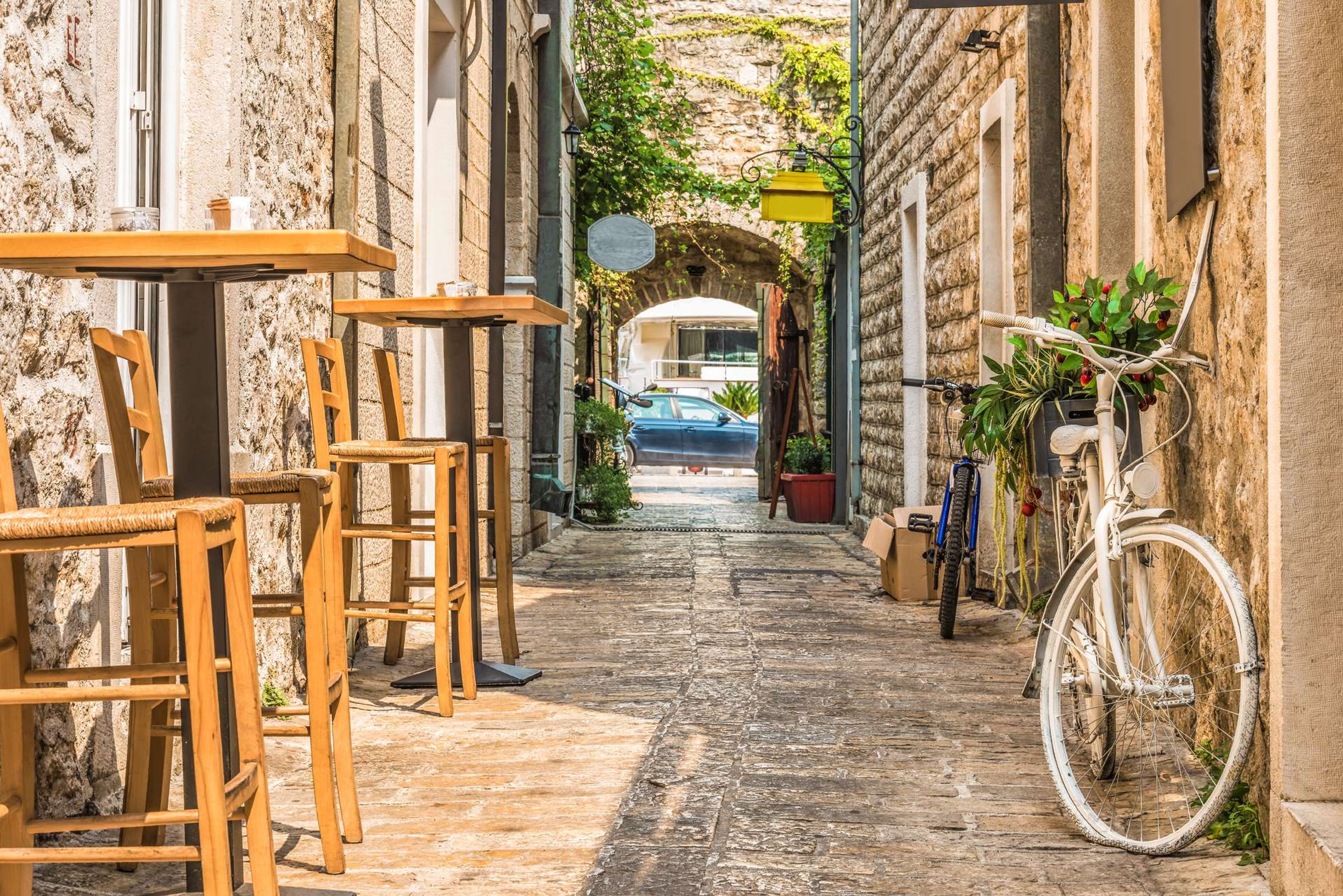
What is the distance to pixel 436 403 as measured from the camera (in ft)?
23.3

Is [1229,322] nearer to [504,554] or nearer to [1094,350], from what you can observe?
[1094,350]

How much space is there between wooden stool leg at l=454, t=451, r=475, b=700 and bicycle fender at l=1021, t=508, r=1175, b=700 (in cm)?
190

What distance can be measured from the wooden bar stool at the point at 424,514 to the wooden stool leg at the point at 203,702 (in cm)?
279

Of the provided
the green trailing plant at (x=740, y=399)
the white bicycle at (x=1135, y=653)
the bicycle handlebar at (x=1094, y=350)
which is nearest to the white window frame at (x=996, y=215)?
the white bicycle at (x=1135, y=653)

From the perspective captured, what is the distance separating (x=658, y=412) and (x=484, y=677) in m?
16.8

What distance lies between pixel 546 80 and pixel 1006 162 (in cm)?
548

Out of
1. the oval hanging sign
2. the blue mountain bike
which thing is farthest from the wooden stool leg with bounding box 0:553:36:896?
the oval hanging sign

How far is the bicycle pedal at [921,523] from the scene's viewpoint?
6949 mm

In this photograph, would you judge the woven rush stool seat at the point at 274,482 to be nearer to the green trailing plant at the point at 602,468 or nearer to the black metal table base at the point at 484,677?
the black metal table base at the point at 484,677

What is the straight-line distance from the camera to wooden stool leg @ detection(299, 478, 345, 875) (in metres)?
2.80

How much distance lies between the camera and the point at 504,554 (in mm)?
5199

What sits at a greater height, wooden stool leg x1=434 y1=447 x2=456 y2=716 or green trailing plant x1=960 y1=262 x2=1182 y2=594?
green trailing plant x1=960 y1=262 x2=1182 y2=594

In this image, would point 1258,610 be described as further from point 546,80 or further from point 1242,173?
point 546,80

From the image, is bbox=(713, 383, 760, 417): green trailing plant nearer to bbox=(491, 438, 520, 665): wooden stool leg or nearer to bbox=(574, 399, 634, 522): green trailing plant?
bbox=(574, 399, 634, 522): green trailing plant
